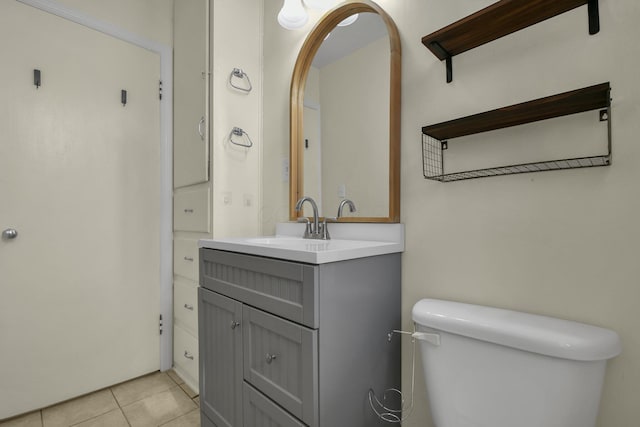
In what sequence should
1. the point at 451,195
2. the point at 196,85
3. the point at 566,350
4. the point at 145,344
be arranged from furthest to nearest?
the point at 145,344
the point at 196,85
the point at 451,195
the point at 566,350

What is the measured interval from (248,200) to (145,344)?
3.82 feet

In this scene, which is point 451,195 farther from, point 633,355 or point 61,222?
point 61,222

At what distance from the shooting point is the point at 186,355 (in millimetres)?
1816

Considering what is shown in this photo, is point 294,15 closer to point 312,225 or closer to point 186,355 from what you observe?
point 312,225

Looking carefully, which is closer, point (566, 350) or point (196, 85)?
point (566, 350)

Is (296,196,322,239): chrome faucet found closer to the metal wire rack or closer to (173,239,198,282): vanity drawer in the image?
the metal wire rack

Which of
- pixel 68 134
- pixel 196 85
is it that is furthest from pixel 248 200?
pixel 68 134

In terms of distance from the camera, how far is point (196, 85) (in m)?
1.73

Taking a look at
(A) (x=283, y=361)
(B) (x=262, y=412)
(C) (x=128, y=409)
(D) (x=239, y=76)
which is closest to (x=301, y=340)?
(A) (x=283, y=361)

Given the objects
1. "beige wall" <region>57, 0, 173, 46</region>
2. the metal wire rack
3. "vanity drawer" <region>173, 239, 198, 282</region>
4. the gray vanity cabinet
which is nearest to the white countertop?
the gray vanity cabinet

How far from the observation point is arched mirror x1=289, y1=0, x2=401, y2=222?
119 centimetres

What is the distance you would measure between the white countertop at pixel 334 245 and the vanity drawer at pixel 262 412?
49 cm

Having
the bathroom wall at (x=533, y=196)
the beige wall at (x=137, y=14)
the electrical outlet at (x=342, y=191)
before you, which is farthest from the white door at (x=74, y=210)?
the bathroom wall at (x=533, y=196)

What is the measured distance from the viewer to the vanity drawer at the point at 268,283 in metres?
0.86
